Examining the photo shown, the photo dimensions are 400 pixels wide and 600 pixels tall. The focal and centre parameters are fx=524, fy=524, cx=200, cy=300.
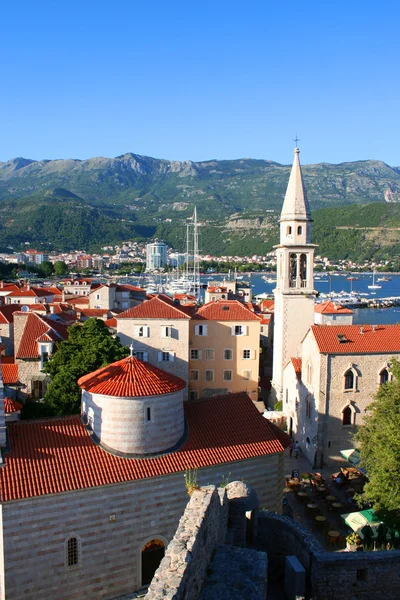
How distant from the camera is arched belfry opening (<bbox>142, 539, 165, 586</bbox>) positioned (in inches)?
659

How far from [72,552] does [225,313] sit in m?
26.9

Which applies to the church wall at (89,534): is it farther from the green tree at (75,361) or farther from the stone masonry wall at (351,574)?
the green tree at (75,361)

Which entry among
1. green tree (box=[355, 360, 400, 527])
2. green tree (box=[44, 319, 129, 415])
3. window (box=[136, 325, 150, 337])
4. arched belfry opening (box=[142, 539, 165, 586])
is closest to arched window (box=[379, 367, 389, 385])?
green tree (box=[355, 360, 400, 527])

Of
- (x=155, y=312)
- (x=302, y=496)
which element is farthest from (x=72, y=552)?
(x=155, y=312)

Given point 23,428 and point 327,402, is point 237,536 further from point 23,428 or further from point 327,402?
point 327,402

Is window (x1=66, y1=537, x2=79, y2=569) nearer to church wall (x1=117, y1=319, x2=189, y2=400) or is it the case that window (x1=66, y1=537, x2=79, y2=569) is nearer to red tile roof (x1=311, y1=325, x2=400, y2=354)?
red tile roof (x1=311, y1=325, x2=400, y2=354)

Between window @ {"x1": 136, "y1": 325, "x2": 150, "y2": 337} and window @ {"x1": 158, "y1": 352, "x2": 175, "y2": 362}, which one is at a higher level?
window @ {"x1": 136, "y1": 325, "x2": 150, "y2": 337}

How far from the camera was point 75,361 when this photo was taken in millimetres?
27922

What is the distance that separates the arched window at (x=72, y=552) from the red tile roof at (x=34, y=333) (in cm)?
1928

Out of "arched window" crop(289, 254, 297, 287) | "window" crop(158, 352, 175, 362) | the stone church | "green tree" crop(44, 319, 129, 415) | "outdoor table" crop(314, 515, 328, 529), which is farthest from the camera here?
"window" crop(158, 352, 175, 362)

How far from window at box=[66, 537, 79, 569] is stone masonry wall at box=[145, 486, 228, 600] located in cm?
503

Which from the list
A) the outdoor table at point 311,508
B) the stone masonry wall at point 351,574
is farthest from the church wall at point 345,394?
the stone masonry wall at point 351,574

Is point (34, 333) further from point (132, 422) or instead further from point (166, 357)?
point (132, 422)

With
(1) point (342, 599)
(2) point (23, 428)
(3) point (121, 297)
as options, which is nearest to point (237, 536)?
(1) point (342, 599)
